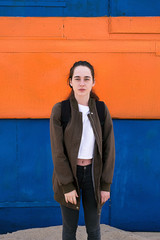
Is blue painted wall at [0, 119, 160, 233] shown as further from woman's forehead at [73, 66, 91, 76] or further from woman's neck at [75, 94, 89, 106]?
woman's forehead at [73, 66, 91, 76]

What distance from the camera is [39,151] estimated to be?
2.67 meters

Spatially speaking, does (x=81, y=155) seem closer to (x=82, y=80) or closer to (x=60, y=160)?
(x=60, y=160)

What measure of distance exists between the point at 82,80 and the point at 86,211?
935 millimetres

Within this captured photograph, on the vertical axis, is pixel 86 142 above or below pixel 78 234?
above

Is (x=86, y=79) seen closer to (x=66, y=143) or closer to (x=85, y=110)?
(x=85, y=110)

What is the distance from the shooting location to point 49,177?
2.70m

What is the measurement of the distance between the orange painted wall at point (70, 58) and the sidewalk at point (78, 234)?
1.29 metres

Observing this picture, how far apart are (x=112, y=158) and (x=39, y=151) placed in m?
1.19

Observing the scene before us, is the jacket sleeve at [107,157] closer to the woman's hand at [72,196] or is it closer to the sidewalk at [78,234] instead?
the woman's hand at [72,196]

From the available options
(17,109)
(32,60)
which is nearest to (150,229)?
(17,109)

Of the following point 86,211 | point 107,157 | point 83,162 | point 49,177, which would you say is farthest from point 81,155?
point 49,177

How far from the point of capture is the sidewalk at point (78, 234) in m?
2.55
